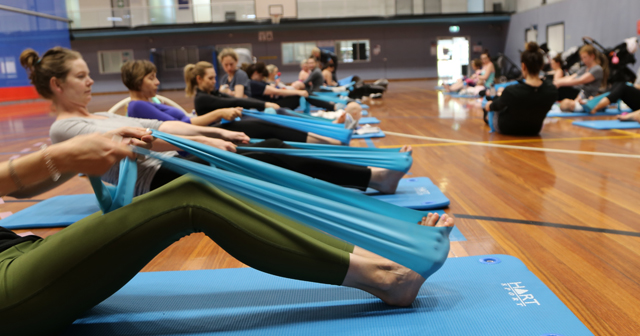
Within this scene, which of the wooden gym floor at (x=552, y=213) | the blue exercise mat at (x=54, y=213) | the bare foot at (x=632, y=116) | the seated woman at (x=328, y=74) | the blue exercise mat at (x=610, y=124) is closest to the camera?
the wooden gym floor at (x=552, y=213)

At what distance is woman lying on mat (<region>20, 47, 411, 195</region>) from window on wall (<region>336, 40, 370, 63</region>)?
17.7 metres

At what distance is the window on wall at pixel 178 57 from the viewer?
64.1 feet

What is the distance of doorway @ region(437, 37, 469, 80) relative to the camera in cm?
1975

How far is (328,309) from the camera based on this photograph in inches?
58.4

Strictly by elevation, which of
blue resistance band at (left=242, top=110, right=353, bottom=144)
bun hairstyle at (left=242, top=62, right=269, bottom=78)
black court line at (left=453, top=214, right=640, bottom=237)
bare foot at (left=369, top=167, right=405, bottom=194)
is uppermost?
bun hairstyle at (left=242, top=62, right=269, bottom=78)

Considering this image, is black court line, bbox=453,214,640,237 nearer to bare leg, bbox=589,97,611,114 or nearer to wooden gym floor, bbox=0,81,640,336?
wooden gym floor, bbox=0,81,640,336

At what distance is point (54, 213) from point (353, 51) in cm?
1796

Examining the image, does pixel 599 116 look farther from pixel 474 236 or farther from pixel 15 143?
pixel 15 143

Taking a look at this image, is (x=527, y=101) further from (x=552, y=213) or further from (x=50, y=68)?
(x=50, y=68)

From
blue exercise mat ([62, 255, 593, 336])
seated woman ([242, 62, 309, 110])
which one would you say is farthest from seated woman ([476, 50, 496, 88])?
blue exercise mat ([62, 255, 593, 336])

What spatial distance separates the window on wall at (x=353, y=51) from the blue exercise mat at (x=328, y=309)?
18647 millimetres

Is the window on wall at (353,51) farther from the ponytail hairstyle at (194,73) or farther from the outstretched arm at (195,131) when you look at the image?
the outstretched arm at (195,131)

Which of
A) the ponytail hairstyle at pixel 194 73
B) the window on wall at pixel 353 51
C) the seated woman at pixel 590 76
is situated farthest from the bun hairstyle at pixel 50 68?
the window on wall at pixel 353 51

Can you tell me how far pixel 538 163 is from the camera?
3.63 meters
